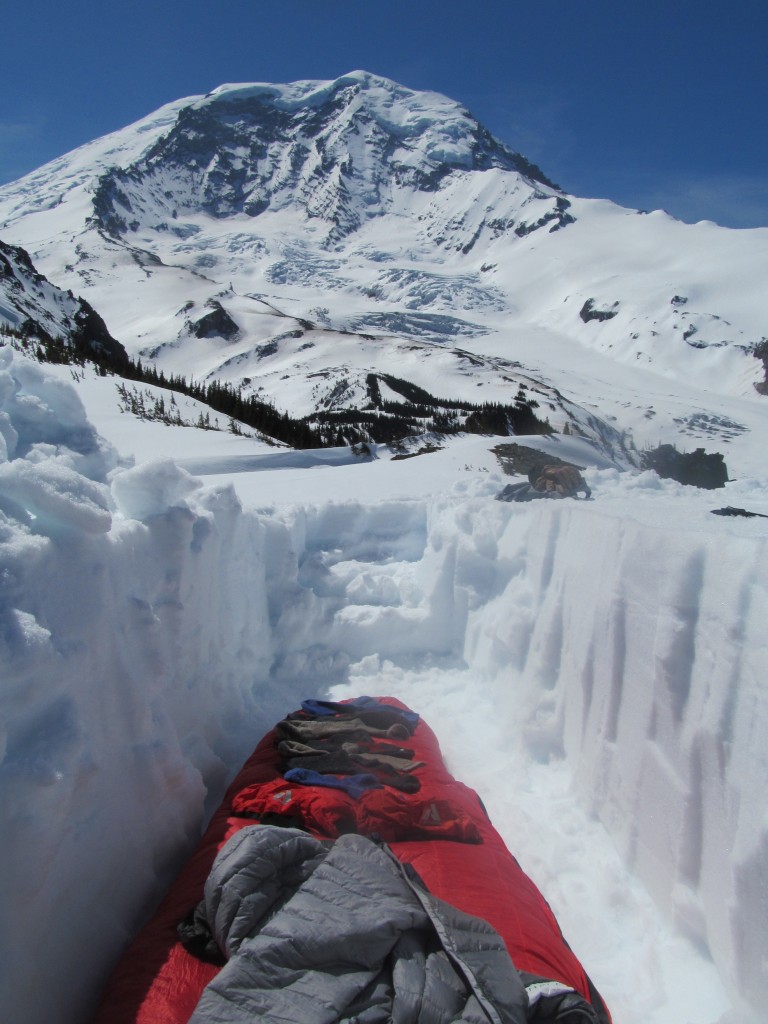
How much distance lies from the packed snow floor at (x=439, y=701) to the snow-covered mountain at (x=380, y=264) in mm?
30846

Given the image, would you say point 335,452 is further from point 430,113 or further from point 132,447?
point 430,113

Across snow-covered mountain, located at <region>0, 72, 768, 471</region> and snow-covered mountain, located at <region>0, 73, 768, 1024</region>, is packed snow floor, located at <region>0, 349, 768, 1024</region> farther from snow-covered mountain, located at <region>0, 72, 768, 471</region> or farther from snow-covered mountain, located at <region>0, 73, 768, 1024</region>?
snow-covered mountain, located at <region>0, 72, 768, 471</region>

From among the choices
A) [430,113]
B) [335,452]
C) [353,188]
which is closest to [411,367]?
[335,452]

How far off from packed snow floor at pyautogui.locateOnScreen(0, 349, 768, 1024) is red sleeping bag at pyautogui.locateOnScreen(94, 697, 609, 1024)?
0.21 meters

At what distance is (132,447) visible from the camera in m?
7.91

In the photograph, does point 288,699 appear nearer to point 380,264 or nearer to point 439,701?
point 439,701

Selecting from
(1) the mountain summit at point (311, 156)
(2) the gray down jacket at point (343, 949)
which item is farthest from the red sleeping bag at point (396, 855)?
(1) the mountain summit at point (311, 156)

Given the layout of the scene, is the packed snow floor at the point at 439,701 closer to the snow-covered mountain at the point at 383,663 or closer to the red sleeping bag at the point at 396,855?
the snow-covered mountain at the point at 383,663

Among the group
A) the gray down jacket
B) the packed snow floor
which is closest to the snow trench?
the packed snow floor

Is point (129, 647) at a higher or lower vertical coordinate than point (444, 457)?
lower

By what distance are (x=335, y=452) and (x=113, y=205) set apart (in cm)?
13749

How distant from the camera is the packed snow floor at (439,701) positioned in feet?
5.56

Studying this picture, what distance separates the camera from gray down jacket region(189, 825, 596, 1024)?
1391mm

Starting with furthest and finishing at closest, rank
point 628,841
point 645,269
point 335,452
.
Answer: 1. point 645,269
2. point 335,452
3. point 628,841
